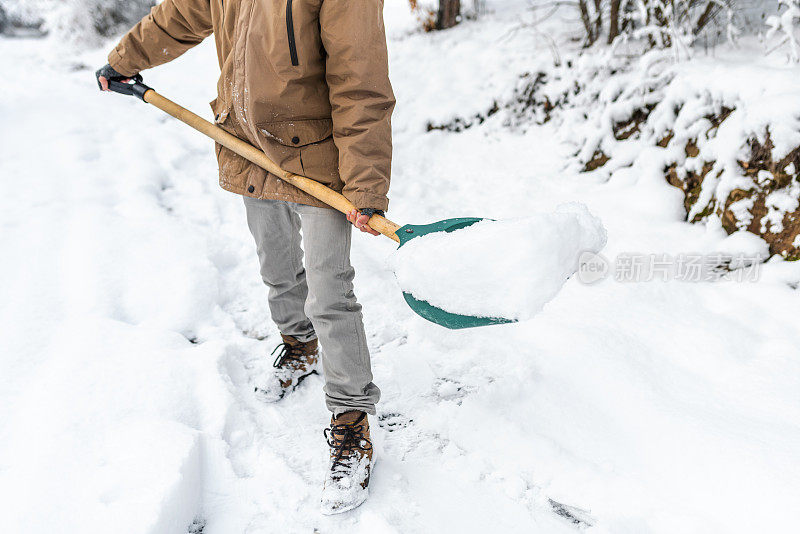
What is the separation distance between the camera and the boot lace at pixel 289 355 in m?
2.14

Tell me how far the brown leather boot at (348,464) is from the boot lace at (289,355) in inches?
18.1

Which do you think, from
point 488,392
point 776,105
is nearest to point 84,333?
point 488,392

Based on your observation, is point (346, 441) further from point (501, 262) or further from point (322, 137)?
point (322, 137)

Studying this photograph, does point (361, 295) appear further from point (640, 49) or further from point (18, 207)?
point (640, 49)

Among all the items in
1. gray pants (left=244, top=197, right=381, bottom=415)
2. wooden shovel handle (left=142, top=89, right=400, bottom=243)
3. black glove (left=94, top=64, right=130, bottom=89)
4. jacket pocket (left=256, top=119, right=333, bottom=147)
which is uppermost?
black glove (left=94, top=64, right=130, bottom=89)

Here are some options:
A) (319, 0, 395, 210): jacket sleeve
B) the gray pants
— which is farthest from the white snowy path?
(319, 0, 395, 210): jacket sleeve

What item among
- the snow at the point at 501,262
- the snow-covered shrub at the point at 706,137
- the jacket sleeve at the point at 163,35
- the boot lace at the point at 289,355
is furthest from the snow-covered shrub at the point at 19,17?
the snow at the point at 501,262

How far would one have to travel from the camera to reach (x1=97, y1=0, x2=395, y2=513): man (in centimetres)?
144

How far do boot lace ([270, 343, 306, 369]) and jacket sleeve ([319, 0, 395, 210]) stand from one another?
867 millimetres

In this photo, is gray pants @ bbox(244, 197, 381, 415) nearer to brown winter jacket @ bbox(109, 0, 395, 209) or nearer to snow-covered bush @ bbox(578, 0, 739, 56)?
brown winter jacket @ bbox(109, 0, 395, 209)

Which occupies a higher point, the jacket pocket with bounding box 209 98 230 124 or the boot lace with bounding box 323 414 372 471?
the jacket pocket with bounding box 209 98 230 124

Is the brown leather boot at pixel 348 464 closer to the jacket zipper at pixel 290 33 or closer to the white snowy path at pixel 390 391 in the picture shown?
the white snowy path at pixel 390 391

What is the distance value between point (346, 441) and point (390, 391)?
1.38 feet

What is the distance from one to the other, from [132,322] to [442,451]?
153 cm
